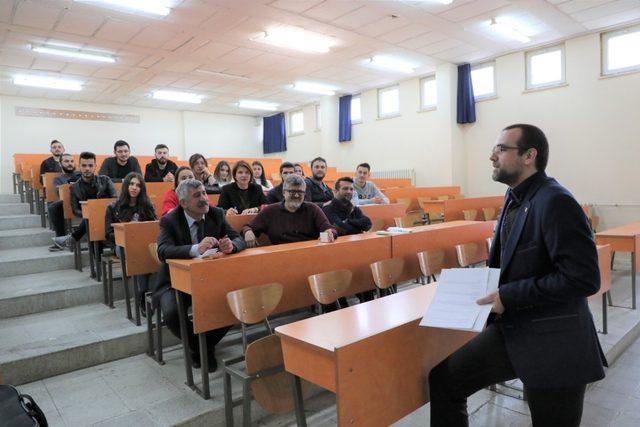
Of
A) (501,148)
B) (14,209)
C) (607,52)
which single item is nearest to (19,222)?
(14,209)

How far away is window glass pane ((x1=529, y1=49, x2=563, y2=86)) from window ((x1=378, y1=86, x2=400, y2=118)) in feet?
10.2

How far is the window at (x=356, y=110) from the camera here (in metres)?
11.2

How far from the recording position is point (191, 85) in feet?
32.3

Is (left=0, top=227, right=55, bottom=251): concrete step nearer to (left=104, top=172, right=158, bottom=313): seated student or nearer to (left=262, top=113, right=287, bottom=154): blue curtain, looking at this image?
(left=104, top=172, right=158, bottom=313): seated student

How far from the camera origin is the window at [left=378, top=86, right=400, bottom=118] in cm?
1032

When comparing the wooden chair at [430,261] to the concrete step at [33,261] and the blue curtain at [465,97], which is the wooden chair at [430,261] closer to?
the concrete step at [33,261]

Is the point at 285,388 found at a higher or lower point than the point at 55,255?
lower

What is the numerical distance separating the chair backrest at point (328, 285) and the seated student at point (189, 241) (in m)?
0.58

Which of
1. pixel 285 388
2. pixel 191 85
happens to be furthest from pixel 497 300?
pixel 191 85

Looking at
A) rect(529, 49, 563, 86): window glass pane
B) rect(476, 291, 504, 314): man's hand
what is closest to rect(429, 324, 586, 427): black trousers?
rect(476, 291, 504, 314): man's hand

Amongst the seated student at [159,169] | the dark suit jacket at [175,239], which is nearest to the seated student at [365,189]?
the seated student at [159,169]

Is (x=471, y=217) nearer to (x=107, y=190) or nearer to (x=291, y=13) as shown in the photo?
(x=291, y=13)

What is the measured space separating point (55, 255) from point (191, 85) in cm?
627

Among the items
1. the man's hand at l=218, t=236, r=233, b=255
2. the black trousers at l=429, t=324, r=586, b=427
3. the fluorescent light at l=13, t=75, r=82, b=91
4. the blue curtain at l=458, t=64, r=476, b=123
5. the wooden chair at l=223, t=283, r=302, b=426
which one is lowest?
the wooden chair at l=223, t=283, r=302, b=426
